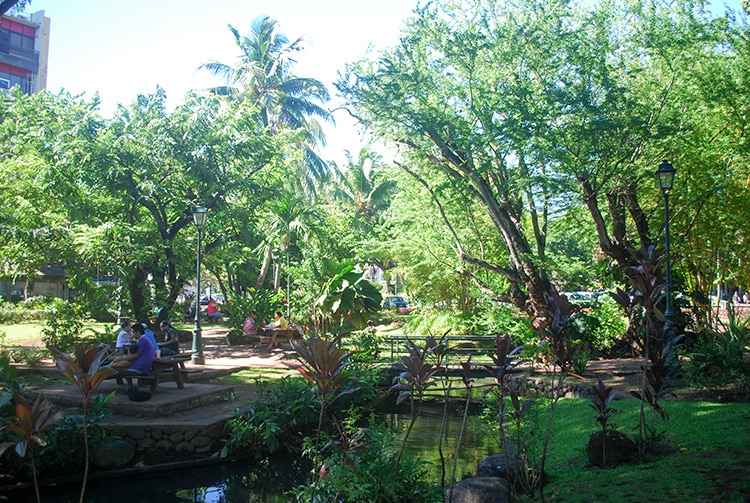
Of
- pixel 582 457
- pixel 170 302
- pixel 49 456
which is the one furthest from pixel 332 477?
pixel 170 302

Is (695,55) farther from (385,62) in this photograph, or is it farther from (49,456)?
(49,456)

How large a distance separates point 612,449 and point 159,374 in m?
7.36

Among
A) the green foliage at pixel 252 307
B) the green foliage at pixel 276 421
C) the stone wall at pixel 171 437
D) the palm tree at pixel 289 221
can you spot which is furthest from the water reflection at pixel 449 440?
the palm tree at pixel 289 221

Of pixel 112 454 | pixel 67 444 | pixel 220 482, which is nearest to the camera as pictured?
pixel 67 444

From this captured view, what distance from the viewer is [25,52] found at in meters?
58.9

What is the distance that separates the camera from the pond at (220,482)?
730 cm

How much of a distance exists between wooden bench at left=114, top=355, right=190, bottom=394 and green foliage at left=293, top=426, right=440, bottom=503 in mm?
5246

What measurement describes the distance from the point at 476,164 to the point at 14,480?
11918mm

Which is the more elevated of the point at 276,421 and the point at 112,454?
the point at 276,421

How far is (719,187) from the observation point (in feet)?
44.4

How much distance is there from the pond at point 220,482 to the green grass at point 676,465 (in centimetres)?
150

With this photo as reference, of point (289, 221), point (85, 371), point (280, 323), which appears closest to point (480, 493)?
point (85, 371)

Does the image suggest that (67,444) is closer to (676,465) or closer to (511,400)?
(511,400)

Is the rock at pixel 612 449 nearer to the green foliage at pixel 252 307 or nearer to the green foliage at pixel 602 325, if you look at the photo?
the green foliage at pixel 602 325
